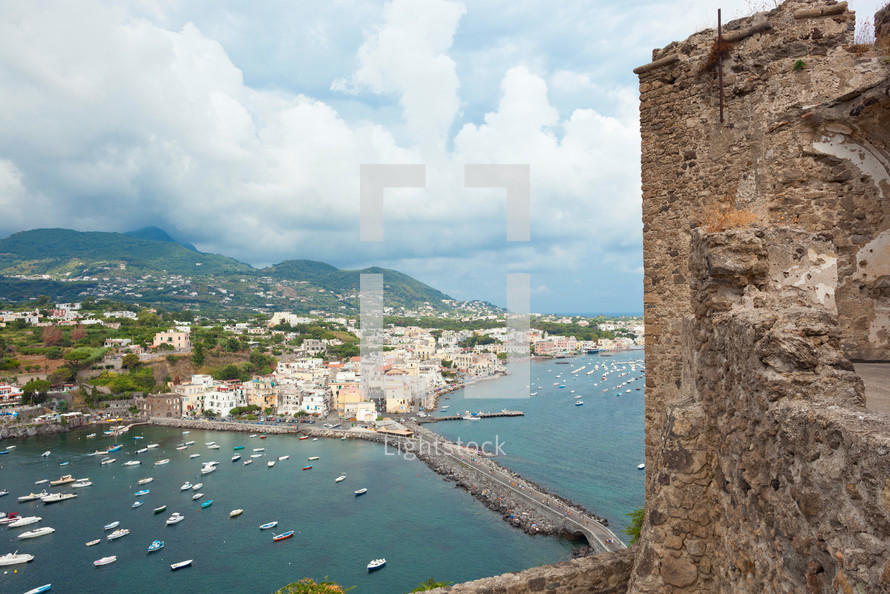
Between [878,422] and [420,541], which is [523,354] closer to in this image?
[420,541]

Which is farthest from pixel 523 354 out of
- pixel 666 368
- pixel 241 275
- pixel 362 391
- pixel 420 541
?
pixel 241 275

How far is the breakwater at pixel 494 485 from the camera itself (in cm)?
2702

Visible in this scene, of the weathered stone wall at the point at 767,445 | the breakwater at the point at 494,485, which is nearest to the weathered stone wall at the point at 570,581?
the weathered stone wall at the point at 767,445

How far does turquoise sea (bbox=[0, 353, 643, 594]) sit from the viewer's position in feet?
83.9

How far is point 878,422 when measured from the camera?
57.9 inches

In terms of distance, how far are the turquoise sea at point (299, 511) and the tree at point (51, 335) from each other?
31.4m

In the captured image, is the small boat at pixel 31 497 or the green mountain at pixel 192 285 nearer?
the small boat at pixel 31 497

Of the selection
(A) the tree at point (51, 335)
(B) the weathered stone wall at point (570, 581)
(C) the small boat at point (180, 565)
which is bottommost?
(C) the small boat at point (180, 565)

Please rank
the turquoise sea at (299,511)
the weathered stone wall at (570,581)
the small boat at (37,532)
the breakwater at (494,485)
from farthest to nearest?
the small boat at (37,532) → the breakwater at (494,485) → the turquoise sea at (299,511) → the weathered stone wall at (570,581)

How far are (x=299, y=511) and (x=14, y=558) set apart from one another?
572 inches

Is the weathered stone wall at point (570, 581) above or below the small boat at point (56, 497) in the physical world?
above

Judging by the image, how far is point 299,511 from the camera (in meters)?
33.2

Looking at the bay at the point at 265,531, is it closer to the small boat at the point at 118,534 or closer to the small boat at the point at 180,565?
the small boat at the point at 180,565

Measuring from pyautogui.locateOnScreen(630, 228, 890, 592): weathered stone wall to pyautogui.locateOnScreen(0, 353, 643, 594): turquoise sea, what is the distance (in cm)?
2417
